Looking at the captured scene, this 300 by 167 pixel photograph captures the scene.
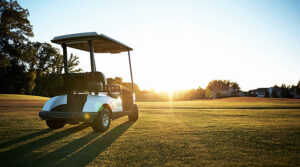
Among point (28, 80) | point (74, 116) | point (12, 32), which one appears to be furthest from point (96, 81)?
point (28, 80)

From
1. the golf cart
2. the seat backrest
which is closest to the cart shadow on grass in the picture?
the golf cart

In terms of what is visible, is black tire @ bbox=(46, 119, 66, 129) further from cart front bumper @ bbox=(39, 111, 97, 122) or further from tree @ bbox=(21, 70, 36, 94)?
tree @ bbox=(21, 70, 36, 94)

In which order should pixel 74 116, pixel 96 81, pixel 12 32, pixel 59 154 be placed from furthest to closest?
pixel 12 32
pixel 96 81
pixel 74 116
pixel 59 154

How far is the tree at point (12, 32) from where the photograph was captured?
24.3 meters

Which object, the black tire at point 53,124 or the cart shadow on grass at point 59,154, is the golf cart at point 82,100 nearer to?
the black tire at point 53,124

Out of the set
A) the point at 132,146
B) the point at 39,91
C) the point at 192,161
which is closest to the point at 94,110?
the point at 132,146

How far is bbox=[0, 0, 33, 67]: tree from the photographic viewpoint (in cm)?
2428

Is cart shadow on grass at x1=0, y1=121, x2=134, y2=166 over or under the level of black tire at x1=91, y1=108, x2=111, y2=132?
under

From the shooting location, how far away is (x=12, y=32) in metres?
24.8

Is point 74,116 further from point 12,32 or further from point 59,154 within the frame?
point 12,32

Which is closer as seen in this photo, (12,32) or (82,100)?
(82,100)

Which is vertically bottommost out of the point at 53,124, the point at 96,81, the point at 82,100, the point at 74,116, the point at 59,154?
the point at 59,154

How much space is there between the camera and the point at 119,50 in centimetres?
838

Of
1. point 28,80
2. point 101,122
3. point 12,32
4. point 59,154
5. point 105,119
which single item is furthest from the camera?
point 28,80
